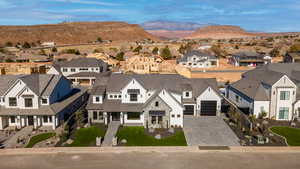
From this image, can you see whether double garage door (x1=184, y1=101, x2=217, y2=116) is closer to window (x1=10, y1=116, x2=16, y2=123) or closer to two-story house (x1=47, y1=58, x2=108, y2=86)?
window (x1=10, y1=116, x2=16, y2=123)

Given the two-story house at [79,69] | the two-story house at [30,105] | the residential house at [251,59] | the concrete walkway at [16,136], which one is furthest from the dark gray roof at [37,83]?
the residential house at [251,59]

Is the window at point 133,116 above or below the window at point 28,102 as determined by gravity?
below

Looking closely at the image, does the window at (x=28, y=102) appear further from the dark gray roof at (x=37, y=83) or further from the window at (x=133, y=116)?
the window at (x=133, y=116)

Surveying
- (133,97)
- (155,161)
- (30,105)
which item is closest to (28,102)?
(30,105)

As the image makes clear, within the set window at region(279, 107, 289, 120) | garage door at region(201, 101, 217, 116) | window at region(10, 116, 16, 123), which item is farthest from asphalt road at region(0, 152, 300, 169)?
garage door at region(201, 101, 217, 116)

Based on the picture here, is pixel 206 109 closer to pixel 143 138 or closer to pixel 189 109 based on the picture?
pixel 189 109

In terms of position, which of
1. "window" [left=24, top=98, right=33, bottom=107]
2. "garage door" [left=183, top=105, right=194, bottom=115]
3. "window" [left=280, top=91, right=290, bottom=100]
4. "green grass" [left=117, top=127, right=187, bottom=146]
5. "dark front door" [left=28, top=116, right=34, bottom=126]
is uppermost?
"window" [left=280, top=91, right=290, bottom=100]
